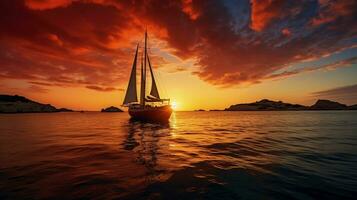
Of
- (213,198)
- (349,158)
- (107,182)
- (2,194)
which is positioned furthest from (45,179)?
(349,158)

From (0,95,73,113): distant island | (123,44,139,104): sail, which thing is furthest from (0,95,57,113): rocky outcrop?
(123,44,139,104): sail

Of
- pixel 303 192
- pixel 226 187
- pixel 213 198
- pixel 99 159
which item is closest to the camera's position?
pixel 213 198

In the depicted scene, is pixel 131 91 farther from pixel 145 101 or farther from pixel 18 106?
pixel 18 106

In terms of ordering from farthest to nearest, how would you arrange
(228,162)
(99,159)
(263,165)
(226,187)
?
(99,159), (228,162), (263,165), (226,187)

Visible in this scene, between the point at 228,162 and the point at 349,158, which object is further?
the point at 349,158

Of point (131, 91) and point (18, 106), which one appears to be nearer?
point (131, 91)

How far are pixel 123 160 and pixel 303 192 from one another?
7.24m

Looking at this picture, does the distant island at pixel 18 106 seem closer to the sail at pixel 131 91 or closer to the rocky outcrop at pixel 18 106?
the rocky outcrop at pixel 18 106

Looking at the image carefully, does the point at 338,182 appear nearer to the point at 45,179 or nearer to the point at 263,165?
the point at 263,165

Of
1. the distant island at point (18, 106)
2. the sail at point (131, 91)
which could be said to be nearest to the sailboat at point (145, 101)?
the sail at point (131, 91)

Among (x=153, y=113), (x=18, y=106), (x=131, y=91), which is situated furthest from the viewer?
(x=18, y=106)

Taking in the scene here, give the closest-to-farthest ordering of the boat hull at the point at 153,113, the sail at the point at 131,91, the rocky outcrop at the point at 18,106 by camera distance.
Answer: the boat hull at the point at 153,113
the sail at the point at 131,91
the rocky outcrop at the point at 18,106

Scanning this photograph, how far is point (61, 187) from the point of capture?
5.34 meters

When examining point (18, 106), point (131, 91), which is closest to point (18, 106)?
point (18, 106)
